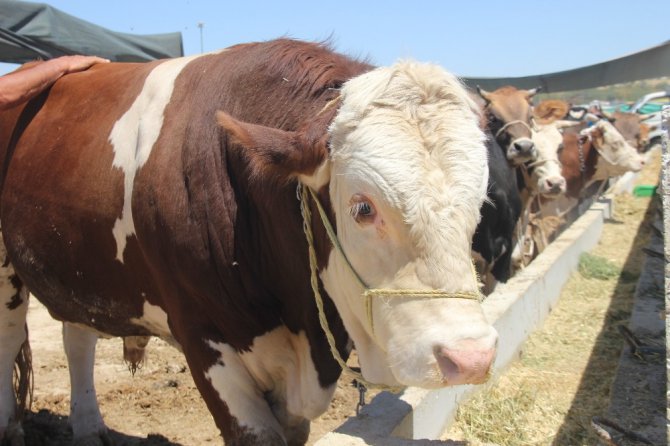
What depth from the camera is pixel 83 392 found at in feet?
13.2

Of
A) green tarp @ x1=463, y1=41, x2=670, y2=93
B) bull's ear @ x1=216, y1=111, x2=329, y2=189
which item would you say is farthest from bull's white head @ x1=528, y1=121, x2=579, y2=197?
bull's ear @ x1=216, y1=111, x2=329, y2=189

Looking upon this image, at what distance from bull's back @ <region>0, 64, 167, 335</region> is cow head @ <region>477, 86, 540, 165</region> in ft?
12.6

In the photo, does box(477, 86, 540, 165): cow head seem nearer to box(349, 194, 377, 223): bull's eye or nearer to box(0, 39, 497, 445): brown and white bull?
box(0, 39, 497, 445): brown and white bull

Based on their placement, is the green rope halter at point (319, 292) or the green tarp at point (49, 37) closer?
the green rope halter at point (319, 292)

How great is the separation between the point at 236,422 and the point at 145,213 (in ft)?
2.65

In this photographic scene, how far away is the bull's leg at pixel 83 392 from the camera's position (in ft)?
13.0

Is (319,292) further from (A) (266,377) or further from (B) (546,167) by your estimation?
(B) (546,167)

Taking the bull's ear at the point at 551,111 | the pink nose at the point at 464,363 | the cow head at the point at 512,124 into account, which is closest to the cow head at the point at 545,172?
the cow head at the point at 512,124

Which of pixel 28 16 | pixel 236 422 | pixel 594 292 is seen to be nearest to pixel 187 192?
pixel 236 422

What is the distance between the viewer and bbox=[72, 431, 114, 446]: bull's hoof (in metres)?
3.93

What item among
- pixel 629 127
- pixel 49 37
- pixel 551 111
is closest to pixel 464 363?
pixel 49 37

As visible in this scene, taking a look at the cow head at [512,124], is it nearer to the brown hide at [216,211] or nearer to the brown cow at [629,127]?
Result: the brown hide at [216,211]

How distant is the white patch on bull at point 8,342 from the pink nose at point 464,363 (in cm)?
273

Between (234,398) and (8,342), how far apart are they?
191 centimetres
